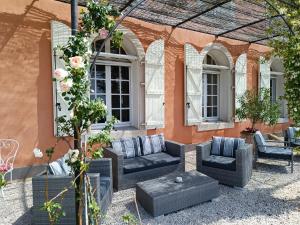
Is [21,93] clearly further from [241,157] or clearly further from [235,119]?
[235,119]

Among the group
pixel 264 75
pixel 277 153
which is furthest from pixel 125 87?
pixel 264 75

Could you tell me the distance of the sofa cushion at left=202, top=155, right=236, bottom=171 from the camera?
4.22 metres

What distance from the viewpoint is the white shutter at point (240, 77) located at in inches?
307

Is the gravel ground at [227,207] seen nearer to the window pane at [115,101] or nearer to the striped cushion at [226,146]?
the striped cushion at [226,146]

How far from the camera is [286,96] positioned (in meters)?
3.64

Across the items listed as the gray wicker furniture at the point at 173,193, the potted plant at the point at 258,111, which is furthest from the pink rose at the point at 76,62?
the potted plant at the point at 258,111

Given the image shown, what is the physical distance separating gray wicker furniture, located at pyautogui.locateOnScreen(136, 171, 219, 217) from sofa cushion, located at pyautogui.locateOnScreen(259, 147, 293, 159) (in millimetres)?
2066

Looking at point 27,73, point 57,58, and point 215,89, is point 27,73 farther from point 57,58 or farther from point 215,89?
point 215,89

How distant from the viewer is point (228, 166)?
13.9ft

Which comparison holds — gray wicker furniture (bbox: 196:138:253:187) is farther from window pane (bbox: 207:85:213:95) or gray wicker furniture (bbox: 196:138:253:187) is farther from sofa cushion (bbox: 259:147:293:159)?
window pane (bbox: 207:85:213:95)

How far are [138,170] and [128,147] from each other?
2.05 feet

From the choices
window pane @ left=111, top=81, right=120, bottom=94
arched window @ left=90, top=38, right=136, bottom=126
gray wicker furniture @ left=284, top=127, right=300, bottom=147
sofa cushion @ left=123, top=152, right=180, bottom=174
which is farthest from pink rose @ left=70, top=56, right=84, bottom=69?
gray wicker furniture @ left=284, top=127, right=300, bottom=147

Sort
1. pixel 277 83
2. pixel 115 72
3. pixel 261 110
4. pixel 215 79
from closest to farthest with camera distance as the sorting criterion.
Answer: pixel 115 72
pixel 261 110
pixel 215 79
pixel 277 83

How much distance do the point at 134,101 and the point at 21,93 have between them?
8.31ft
